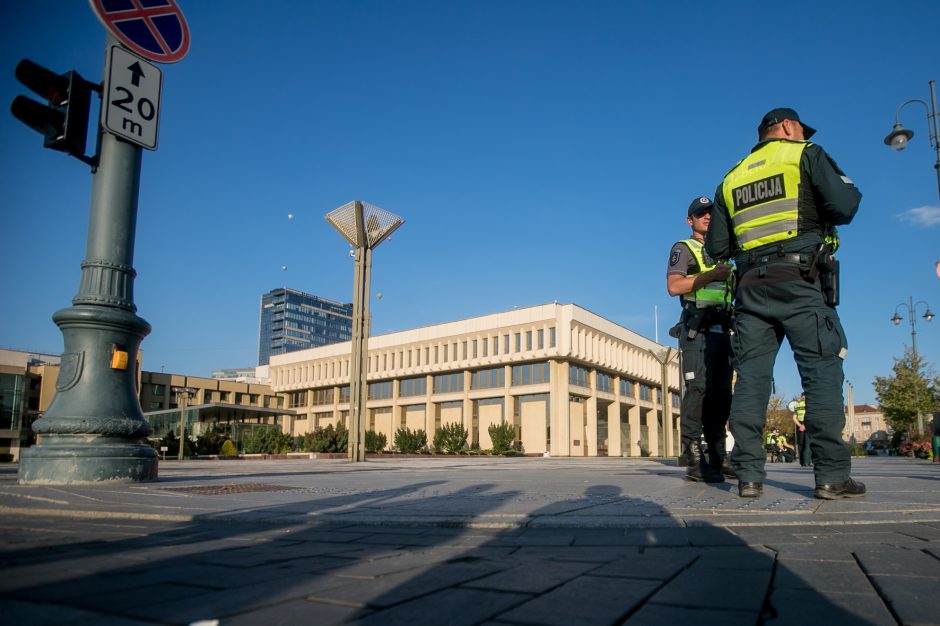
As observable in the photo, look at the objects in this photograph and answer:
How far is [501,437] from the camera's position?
167 feet

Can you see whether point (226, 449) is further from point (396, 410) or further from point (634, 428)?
point (634, 428)

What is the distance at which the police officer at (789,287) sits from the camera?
157 inches

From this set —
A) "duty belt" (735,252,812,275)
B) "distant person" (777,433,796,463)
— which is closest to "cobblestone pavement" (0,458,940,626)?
"duty belt" (735,252,812,275)

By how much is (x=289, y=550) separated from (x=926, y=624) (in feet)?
6.91

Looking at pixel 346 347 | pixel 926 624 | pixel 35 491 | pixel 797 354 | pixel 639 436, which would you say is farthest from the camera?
pixel 346 347

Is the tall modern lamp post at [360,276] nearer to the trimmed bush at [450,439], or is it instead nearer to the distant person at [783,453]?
the distant person at [783,453]

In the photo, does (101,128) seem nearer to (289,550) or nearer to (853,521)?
(289,550)

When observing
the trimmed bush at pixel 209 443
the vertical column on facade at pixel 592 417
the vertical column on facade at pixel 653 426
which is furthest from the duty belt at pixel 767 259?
the vertical column on facade at pixel 653 426

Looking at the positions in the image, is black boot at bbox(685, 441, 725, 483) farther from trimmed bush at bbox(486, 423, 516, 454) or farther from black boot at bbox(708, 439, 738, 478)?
trimmed bush at bbox(486, 423, 516, 454)

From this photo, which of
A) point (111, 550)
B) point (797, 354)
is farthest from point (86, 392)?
point (797, 354)

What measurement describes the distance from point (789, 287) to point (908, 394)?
46.9 m

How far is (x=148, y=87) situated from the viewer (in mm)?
6848

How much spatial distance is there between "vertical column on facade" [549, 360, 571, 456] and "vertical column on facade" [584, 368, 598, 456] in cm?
399

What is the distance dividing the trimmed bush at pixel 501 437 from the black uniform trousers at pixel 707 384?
4543 cm
